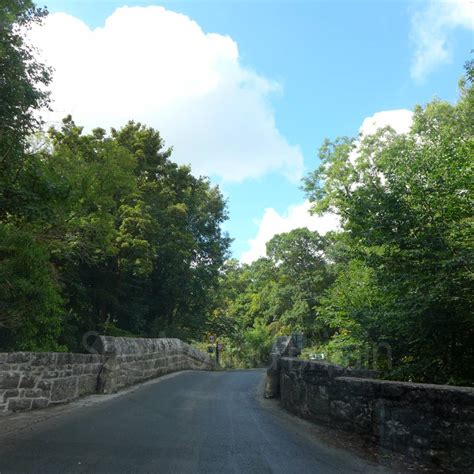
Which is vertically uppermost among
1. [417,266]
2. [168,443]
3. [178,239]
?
[178,239]

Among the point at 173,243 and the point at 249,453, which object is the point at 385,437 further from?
the point at 173,243

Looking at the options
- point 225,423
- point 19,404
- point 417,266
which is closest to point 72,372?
point 19,404

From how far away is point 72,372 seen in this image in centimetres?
950

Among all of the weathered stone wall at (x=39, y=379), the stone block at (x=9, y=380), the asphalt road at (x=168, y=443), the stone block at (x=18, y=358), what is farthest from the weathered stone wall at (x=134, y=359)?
the stone block at (x=9, y=380)

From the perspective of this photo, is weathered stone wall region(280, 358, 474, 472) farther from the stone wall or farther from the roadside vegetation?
the stone wall

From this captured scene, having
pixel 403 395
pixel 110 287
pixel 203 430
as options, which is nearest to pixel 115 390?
pixel 203 430

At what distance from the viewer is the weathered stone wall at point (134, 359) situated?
1120 centimetres

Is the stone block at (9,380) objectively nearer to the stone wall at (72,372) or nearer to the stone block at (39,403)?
the stone wall at (72,372)

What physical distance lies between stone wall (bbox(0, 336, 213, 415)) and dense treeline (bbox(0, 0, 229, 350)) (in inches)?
92.5

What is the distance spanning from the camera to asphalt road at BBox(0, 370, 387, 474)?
4906 mm

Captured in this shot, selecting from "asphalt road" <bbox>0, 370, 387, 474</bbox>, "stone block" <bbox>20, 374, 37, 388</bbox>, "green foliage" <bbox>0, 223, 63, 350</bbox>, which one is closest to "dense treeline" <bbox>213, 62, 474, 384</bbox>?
"asphalt road" <bbox>0, 370, 387, 474</bbox>

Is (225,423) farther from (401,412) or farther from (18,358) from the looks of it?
(18,358)

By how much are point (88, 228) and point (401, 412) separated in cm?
1177

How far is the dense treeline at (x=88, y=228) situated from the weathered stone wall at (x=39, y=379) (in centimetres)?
281
